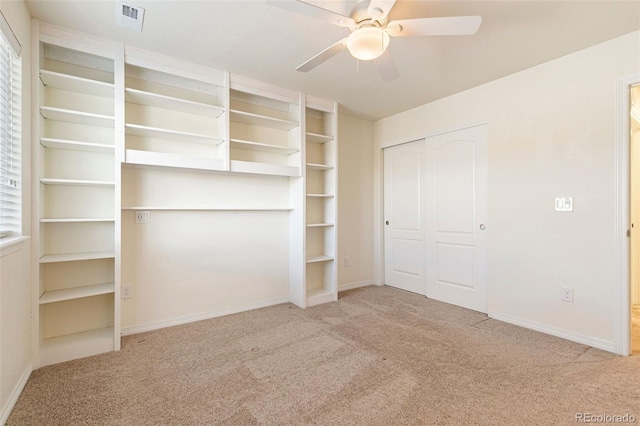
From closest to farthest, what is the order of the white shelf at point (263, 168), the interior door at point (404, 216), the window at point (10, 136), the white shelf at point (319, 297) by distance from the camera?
1. the window at point (10, 136)
2. the white shelf at point (263, 168)
3. the white shelf at point (319, 297)
4. the interior door at point (404, 216)

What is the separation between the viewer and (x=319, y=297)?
11.5 feet

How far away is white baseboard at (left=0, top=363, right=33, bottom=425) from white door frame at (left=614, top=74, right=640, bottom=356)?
403 centimetres

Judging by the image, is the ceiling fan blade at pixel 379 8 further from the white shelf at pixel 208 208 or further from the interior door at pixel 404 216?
the interior door at pixel 404 216

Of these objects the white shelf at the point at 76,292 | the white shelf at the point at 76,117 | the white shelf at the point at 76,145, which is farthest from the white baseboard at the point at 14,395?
the white shelf at the point at 76,117

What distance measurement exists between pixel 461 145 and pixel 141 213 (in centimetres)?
345

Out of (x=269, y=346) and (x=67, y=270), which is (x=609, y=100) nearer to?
(x=269, y=346)

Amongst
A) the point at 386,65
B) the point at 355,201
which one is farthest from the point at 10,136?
the point at 355,201

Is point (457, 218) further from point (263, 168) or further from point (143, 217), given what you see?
point (143, 217)

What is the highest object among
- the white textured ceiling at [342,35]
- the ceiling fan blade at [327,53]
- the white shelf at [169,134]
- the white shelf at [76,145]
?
the white textured ceiling at [342,35]

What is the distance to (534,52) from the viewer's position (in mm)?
2459

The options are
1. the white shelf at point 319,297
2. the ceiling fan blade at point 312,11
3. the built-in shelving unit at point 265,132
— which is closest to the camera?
the ceiling fan blade at point 312,11

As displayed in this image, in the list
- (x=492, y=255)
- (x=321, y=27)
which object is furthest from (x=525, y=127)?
(x=321, y=27)

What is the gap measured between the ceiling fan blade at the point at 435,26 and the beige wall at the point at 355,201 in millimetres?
2341

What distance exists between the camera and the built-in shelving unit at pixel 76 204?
222cm
